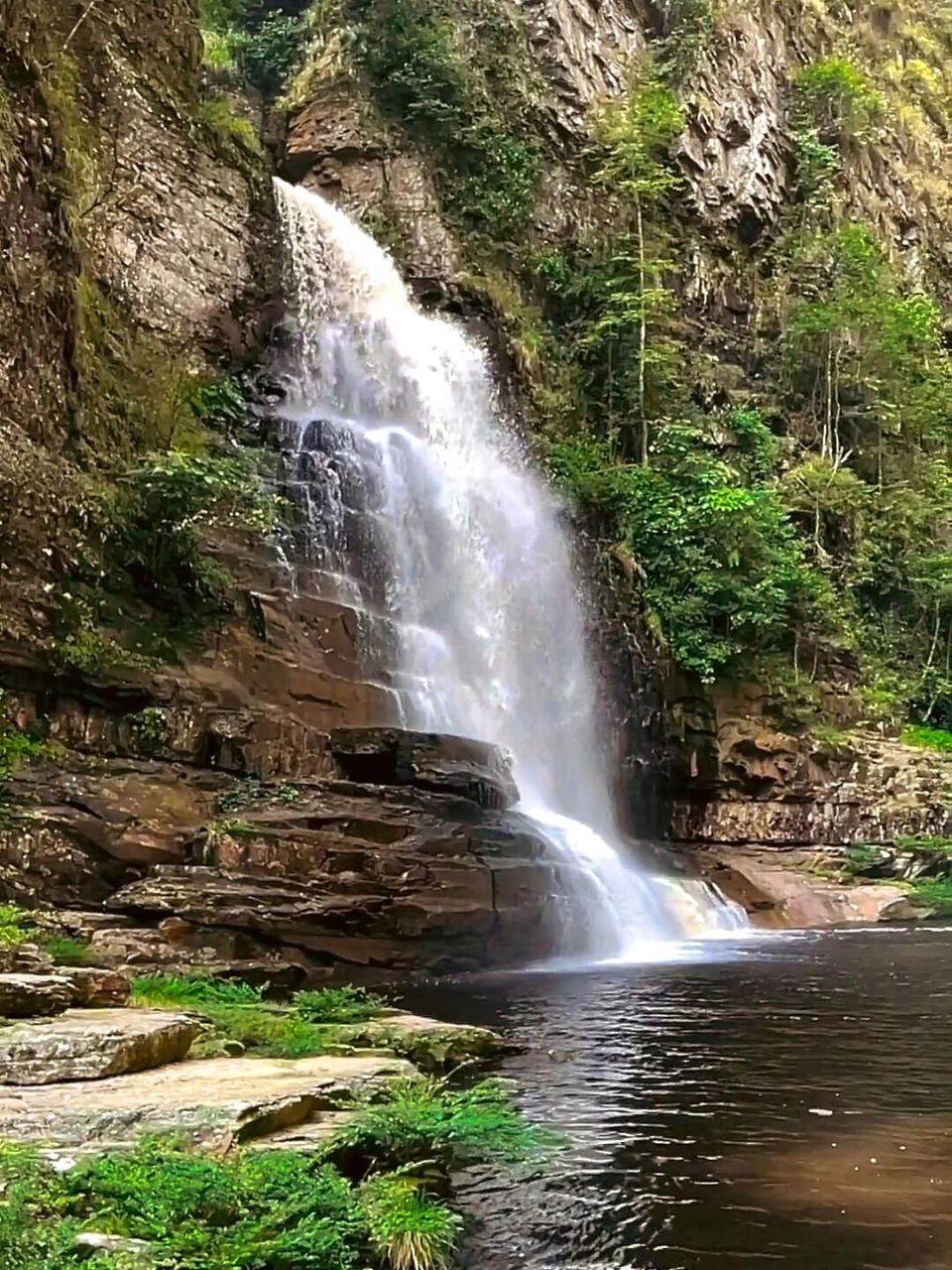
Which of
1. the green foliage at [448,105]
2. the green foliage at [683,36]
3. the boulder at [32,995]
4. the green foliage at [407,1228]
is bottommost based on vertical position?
the green foliage at [407,1228]

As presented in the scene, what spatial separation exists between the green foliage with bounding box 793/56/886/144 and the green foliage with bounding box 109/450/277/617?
34.3 m

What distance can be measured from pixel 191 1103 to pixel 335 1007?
467cm

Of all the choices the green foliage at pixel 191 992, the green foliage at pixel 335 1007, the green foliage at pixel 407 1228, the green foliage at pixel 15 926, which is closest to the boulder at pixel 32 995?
the green foliage at pixel 191 992

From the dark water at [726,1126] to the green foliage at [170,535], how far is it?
690cm

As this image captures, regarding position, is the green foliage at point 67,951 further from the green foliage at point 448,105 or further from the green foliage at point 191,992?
the green foliage at point 448,105

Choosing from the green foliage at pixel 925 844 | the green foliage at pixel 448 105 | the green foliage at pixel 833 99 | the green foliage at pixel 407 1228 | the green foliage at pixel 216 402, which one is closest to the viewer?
the green foliage at pixel 407 1228

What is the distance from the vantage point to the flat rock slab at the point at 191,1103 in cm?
527

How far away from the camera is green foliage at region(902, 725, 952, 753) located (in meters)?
30.3

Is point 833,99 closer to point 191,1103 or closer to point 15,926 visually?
point 15,926

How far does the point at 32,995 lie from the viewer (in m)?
7.66

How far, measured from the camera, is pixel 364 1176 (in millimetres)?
5609

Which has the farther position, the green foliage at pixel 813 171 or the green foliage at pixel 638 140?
the green foliage at pixel 813 171

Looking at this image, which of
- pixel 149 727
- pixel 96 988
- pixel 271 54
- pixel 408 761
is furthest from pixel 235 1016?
pixel 271 54

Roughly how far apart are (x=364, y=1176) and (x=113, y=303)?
58.5 feet
